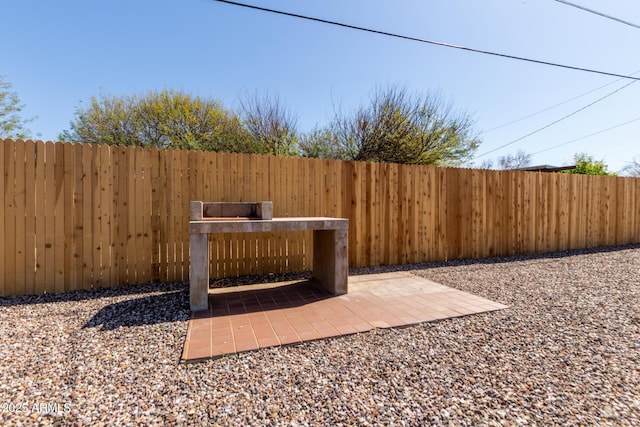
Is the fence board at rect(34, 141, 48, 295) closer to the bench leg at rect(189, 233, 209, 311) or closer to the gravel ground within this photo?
the gravel ground

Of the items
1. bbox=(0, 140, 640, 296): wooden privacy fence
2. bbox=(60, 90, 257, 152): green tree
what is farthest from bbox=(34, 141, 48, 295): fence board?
bbox=(60, 90, 257, 152): green tree

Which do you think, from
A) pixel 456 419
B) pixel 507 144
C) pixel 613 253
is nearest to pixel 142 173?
pixel 456 419

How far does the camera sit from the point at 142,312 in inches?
122

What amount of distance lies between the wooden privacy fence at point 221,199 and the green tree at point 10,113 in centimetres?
1067

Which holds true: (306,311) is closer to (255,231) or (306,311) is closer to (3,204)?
(255,231)

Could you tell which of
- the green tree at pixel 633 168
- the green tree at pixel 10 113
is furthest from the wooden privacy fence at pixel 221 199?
the green tree at pixel 633 168

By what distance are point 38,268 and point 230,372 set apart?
11.5 ft

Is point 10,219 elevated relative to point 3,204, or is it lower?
lower

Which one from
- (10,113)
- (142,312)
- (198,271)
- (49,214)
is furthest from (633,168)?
(10,113)

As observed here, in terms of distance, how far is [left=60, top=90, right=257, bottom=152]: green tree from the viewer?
11.4 m

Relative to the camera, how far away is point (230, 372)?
2.00 metres

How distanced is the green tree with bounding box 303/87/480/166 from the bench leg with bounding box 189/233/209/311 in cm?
892

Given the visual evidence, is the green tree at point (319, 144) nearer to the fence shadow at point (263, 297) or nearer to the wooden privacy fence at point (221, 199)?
the wooden privacy fence at point (221, 199)

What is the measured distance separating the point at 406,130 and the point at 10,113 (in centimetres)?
1499
